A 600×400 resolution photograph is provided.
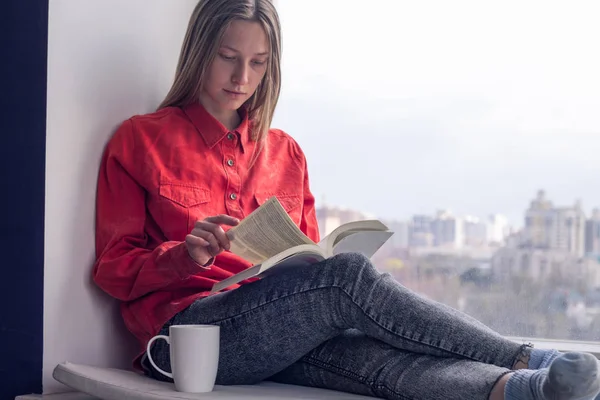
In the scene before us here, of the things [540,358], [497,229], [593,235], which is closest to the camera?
[540,358]

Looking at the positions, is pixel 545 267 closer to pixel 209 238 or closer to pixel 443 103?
pixel 443 103

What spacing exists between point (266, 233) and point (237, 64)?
0.49 m

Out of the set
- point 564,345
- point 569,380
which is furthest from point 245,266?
point 564,345

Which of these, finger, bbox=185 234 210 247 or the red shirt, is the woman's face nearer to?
the red shirt

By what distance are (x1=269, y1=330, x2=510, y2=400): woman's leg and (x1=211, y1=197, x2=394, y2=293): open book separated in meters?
0.17

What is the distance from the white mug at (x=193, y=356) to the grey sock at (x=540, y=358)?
1.69 feet

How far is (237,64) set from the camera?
5.31 feet

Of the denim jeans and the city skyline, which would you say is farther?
the city skyline

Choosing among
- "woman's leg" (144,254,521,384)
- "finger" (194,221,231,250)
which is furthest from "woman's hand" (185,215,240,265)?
"woman's leg" (144,254,521,384)

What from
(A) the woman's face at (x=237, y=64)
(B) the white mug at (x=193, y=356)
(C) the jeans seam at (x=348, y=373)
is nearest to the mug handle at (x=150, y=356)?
(B) the white mug at (x=193, y=356)

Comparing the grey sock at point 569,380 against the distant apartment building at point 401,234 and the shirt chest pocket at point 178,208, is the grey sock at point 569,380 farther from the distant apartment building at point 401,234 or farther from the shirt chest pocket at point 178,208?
the distant apartment building at point 401,234

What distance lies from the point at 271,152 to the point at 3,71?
613 mm

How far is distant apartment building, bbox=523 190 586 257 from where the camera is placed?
188cm

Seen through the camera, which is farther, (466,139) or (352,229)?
(466,139)
